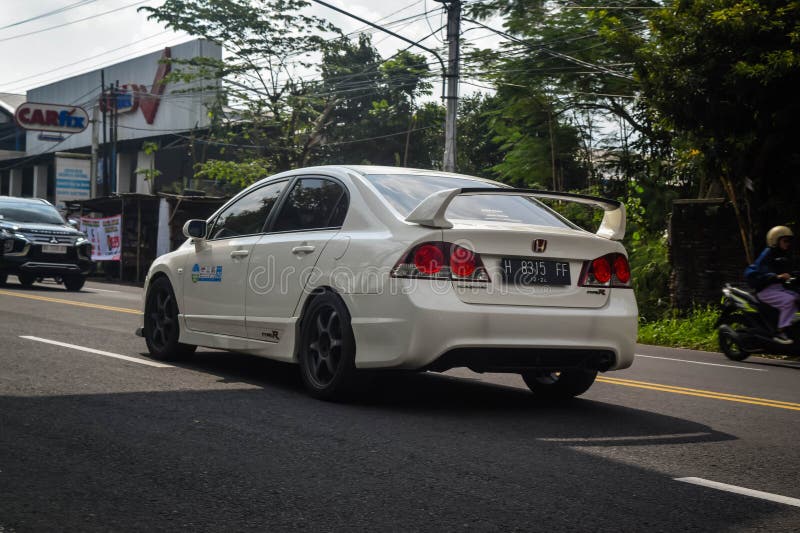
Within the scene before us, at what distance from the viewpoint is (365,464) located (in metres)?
4.59

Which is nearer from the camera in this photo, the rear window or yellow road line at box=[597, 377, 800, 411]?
the rear window

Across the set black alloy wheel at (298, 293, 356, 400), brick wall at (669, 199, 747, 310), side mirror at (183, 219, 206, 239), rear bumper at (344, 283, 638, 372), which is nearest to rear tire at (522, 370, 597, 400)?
rear bumper at (344, 283, 638, 372)

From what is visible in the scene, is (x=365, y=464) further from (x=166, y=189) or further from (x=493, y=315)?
(x=166, y=189)

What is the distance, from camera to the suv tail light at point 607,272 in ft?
20.6

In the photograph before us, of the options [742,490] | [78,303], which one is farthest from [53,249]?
[742,490]

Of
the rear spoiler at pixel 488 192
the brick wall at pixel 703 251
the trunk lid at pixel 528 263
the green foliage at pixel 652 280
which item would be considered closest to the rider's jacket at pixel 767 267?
the brick wall at pixel 703 251

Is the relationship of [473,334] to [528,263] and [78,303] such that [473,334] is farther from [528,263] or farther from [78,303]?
[78,303]

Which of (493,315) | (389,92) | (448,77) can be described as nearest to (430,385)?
(493,315)

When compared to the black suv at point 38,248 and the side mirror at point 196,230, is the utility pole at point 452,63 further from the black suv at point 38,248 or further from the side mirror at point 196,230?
the side mirror at point 196,230

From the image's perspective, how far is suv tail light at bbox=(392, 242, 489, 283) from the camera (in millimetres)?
5848

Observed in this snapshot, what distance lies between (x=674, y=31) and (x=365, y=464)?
11.6 metres

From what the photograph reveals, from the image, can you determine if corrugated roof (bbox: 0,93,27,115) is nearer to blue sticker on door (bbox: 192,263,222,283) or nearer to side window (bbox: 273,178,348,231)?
blue sticker on door (bbox: 192,263,222,283)

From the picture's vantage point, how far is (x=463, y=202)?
21.4ft

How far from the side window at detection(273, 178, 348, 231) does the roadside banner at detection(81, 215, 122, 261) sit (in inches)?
899
